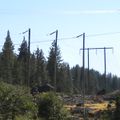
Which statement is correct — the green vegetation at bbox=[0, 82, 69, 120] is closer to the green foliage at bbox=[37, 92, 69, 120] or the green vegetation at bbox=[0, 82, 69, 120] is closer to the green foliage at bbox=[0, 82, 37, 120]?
the green foliage at bbox=[0, 82, 37, 120]

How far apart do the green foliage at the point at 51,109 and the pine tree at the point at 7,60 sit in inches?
2709

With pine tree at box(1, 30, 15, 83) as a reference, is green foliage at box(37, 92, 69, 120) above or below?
below

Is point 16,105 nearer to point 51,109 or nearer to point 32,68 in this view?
point 51,109

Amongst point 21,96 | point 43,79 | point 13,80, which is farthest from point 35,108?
point 43,79

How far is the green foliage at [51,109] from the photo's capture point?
32.6 meters

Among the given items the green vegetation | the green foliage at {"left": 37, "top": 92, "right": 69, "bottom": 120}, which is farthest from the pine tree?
the green vegetation

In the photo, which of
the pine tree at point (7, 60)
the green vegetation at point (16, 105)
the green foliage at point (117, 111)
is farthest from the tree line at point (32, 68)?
the green vegetation at point (16, 105)

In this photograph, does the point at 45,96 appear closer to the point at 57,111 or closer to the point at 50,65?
the point at 57,111

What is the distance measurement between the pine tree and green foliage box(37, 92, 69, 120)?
68.8 meters

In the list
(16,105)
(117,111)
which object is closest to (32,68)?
(117,111)

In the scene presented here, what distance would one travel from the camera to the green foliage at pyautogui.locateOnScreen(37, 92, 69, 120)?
32.6 meters

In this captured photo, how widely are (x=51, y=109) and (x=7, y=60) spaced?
75.5 metres

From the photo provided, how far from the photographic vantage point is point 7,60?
107 meters

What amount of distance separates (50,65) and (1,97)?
3686 inches
